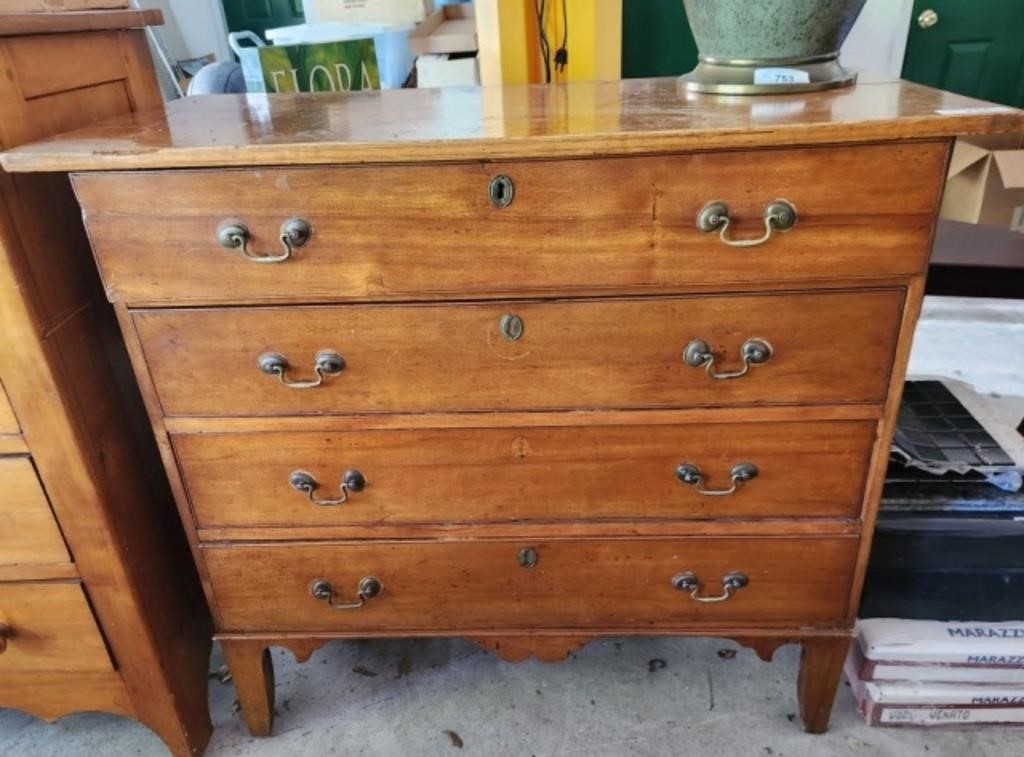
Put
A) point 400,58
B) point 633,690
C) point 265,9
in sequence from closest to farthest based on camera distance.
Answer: point 633,690, point 400,58, point 265,9

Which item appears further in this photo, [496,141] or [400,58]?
[400,58]

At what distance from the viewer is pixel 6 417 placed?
3.17 ft

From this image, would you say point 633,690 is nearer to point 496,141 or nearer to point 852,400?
point 852,400

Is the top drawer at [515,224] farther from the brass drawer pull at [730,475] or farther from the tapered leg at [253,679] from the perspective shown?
the tapered leg at [253,679]

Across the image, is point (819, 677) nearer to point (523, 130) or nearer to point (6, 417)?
point (523, 130)

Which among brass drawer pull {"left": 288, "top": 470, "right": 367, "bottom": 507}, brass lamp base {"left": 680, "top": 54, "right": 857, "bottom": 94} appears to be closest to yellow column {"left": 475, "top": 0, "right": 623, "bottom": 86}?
brass lamp base {"left": 680, "top": 54, "right": 857, "bottom": 94}

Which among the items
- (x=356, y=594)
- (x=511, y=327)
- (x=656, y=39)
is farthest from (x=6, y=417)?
(x=656, y=39)

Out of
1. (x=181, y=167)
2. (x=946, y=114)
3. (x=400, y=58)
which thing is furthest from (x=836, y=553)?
(x=400, y=58)

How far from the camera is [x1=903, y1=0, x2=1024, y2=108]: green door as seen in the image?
8.32 feet

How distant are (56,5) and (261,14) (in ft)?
7.34

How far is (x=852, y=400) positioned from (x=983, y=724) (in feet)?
2.36

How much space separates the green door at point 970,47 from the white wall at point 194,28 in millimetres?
2611

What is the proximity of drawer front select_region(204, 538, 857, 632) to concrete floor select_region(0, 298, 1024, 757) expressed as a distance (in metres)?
0.25

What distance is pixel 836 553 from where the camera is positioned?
3.48 feet
